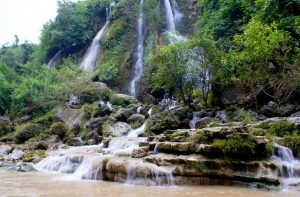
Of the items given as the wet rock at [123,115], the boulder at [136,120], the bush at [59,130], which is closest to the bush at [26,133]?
the bush at [59,130]

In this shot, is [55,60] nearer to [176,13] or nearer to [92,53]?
[92,53]

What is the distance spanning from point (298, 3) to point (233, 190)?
14.1 m

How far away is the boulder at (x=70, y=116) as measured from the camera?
25.1m

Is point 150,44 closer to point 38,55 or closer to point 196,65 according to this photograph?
point 196,65

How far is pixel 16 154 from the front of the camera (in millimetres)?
17969

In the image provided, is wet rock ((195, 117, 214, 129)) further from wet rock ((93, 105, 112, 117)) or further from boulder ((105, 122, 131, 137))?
wet rock ((93, 105, 112, 117))

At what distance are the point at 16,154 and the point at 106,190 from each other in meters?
10.8

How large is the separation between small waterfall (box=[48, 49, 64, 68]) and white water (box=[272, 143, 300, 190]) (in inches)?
1424

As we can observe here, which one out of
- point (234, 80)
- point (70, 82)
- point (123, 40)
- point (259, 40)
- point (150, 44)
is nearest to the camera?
point (259, 40)

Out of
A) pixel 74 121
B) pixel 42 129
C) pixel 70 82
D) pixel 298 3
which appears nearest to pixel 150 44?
pixel 70 82

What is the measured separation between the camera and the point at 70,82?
29219mm

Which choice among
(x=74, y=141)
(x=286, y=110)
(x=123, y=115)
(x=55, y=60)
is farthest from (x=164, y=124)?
(x=55, y=60)

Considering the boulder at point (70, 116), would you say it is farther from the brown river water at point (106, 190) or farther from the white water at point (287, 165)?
the white water at point (287, 165)

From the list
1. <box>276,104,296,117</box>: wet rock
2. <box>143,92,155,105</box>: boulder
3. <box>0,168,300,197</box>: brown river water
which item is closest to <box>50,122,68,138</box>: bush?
<box>143,92,155,105</box>: boulder
